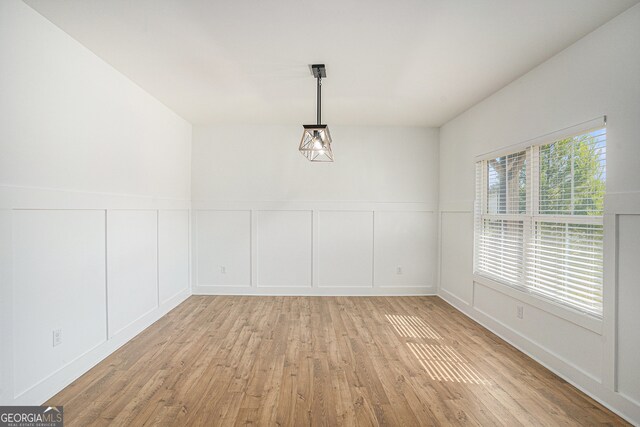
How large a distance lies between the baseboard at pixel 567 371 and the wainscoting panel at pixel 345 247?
1771mm

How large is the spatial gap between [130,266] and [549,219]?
13.7 ft

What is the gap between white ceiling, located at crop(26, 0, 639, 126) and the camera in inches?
79.6

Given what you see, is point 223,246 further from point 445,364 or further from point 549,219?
point 549,219

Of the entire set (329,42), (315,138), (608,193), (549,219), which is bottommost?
(549,219)

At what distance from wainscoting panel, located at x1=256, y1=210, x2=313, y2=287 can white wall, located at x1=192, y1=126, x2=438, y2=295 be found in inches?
0.6

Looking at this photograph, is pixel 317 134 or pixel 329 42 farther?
pixel 317 134

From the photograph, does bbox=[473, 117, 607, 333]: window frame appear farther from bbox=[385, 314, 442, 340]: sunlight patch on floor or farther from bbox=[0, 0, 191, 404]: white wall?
bbox=[0, 0, 191, 404]: white wall

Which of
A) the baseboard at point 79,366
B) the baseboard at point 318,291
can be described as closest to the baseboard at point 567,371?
the baseboard at point 318,291

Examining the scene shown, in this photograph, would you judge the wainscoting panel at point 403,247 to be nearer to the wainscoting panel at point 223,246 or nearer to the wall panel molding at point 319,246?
the wall panel molding at point 319,246

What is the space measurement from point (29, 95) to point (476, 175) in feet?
14.4

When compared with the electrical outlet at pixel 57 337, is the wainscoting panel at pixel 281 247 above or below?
above

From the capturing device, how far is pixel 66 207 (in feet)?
7.72

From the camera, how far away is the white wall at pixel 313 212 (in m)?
4.86

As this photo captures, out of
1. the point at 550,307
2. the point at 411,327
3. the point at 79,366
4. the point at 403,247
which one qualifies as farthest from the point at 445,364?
the point at 79,366
